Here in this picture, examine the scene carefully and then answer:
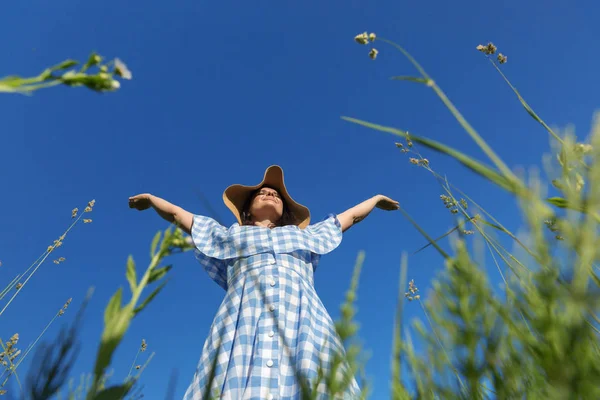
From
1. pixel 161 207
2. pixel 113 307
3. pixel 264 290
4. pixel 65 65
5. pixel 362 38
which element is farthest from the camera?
pixel 161 207

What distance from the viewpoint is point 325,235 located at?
2742 mm

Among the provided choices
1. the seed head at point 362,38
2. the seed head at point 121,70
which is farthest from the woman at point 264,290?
the seed head at point 121,70

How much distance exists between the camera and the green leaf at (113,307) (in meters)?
0.23

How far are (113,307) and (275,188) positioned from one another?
10.6 feet

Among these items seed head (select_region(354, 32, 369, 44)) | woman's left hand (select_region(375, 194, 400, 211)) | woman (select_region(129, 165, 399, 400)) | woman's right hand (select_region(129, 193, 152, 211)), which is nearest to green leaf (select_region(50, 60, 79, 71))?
seed head (select_region(354, 32, 369, 44))

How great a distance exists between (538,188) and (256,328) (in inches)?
73.7

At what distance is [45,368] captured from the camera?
0.99 ft

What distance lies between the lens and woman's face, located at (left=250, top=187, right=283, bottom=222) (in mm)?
3045

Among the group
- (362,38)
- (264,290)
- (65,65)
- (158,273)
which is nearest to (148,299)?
(158,273)

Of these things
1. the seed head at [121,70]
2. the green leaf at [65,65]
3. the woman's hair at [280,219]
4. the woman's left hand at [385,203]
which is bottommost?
the green leaf at [65,65]

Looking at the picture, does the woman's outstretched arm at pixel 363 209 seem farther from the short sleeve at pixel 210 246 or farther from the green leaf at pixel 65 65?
the green leaf at pixel 65 65

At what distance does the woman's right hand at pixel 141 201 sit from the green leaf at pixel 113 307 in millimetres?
2547

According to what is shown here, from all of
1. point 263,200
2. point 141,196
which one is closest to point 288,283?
point 263,200

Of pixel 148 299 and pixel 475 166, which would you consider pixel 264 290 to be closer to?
pixel 475 166
